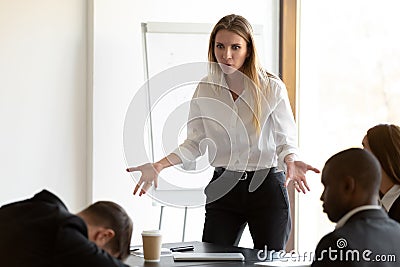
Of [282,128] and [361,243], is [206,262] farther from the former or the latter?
[282,128]

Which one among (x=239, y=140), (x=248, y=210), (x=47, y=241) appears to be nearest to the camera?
(x=47, y=241)

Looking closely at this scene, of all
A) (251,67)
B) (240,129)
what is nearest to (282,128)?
(240,129)

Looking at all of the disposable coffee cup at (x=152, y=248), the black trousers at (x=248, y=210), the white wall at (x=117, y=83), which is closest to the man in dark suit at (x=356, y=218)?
the disposable coffee cup at (x=152, y=248)

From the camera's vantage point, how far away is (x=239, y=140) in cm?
296

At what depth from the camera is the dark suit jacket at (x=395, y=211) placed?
230 centimetres

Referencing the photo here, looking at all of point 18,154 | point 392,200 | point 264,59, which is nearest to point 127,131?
point 18,154

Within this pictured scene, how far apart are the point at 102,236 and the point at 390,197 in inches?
40.8

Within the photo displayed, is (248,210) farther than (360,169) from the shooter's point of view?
Yes

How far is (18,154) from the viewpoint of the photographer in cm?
406

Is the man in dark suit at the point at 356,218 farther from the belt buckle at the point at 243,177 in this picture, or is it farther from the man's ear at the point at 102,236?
the belt buckle at the point at 243,177

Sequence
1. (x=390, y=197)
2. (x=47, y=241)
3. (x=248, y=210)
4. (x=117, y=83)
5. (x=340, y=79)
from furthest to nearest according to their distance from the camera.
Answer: (x=340, y=79) < (x=117, y=83) < (x=248, y=210) < (x=390, y=197) < (x=47, y=241)

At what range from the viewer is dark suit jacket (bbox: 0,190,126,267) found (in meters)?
1.64

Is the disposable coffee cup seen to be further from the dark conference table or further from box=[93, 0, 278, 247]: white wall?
box=[93, 0, 278, 247]: white wall

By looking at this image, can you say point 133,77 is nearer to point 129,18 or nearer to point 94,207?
point 129,18
